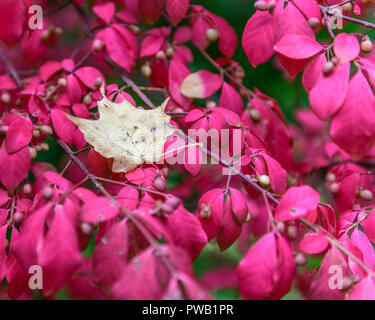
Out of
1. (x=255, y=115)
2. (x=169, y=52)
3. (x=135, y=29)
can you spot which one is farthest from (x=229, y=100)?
(x=135, y=29)

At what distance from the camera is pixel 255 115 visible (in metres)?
0.94

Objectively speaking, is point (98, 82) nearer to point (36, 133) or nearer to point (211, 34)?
point (36, 133)

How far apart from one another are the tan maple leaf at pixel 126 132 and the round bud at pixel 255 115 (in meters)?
0.27

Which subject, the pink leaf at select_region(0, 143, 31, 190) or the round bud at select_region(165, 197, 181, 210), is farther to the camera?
the pink leaf at select_region(0, 143, 31, 190)

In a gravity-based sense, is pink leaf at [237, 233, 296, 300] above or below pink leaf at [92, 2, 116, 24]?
below

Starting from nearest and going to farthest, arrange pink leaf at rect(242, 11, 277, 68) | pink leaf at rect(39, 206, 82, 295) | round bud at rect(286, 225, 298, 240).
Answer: pink leaf at rect(39, 206, 82, 295) < round bud at rect(286, 225, 298, 240) < pink leaf at rect(242, 11, 277, 68)

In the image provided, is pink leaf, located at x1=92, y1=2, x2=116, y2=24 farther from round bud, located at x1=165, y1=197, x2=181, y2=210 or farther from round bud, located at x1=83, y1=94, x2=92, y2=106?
round bud, located at x1=165, y1=197, x2=181, y2=210

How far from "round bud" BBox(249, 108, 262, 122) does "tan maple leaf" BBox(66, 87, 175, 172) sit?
0.27 metres

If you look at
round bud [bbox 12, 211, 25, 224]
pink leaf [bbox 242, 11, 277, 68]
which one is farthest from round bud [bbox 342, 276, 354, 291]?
round bud [bbox 12, 211, 25, 224]

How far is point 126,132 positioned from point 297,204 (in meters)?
0.35

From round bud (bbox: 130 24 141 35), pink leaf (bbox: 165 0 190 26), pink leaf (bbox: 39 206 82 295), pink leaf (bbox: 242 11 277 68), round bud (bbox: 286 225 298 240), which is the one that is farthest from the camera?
round bud (bbox: 130 24 141 35)

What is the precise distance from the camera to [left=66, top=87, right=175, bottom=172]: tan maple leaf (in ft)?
2.35

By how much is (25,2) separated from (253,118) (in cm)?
56

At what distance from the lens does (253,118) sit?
944mm
